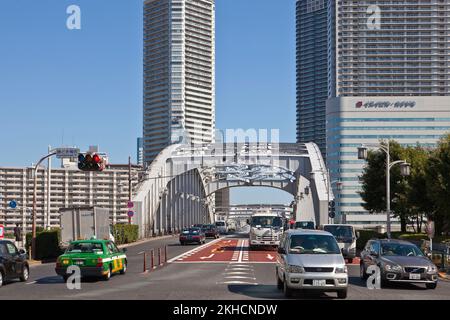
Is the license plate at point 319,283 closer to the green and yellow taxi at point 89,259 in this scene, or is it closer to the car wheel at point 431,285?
the car wheel at point 431,285

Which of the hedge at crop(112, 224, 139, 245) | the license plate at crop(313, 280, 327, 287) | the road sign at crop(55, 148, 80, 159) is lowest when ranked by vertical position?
the hedge at crop(112, 224, 139, 245)

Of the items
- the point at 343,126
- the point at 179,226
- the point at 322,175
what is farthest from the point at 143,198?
the point at 343,126

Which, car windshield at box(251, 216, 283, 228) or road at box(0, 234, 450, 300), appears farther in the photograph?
car windshield at box(251, 216, 283, 228)

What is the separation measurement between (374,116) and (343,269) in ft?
586

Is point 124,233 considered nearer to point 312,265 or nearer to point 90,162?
point 90,162

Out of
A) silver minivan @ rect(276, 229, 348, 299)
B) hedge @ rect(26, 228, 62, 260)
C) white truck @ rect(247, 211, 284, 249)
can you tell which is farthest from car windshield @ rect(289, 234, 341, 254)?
white truck @ rect(247, 211, 284, 249)

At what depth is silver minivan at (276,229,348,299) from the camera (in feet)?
58.7

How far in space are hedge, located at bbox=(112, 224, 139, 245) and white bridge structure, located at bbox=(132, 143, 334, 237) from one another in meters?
8.19

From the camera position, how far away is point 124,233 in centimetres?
6272

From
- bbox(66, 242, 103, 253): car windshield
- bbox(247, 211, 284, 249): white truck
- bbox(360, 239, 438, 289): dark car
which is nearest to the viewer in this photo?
bbox(360, 239, 438, 289): dark car

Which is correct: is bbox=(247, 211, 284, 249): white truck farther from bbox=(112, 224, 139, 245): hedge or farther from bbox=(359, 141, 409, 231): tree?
bbox=(112, 224, 139, 245): hedge

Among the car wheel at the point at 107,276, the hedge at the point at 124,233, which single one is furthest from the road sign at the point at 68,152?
the hedge at the point at 124,233

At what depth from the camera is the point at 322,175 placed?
302 ft
